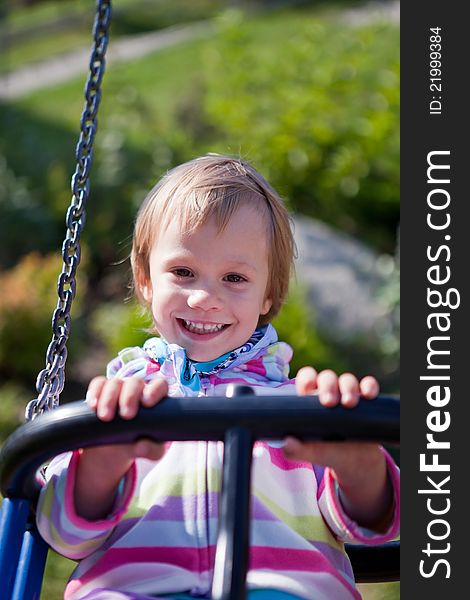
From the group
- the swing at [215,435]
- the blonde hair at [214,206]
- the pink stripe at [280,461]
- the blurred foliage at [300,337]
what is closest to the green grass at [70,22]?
the blurred foliage at [300,337]

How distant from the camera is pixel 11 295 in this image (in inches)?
225

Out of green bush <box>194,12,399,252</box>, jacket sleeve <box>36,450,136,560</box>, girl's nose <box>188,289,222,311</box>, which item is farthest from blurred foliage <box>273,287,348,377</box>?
jacket sleeve <box>36,450,136,560</box>

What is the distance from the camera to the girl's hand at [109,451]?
1.49 m

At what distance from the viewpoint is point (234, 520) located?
1400 millimetres

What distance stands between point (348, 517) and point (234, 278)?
49cm

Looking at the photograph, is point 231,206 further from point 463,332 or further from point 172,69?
point 172,69

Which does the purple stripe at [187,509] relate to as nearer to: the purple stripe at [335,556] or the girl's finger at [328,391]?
the purple stripe at [335,556]

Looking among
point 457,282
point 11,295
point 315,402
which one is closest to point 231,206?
point 457,282

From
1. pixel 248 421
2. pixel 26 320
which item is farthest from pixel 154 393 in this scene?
pixel 26 320

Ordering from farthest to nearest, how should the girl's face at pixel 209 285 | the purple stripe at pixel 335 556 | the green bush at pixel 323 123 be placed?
the green bush at pixel 323 123, the girl's face at pixel 209 285, the purple stripe at pixel 335 556

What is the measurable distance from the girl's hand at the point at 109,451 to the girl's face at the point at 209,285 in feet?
1.09

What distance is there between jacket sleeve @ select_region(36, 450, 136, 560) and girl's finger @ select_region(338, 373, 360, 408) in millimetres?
391

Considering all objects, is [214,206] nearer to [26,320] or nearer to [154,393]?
[154,393]

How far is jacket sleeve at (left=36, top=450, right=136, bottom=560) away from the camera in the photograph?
1657 millimetres
